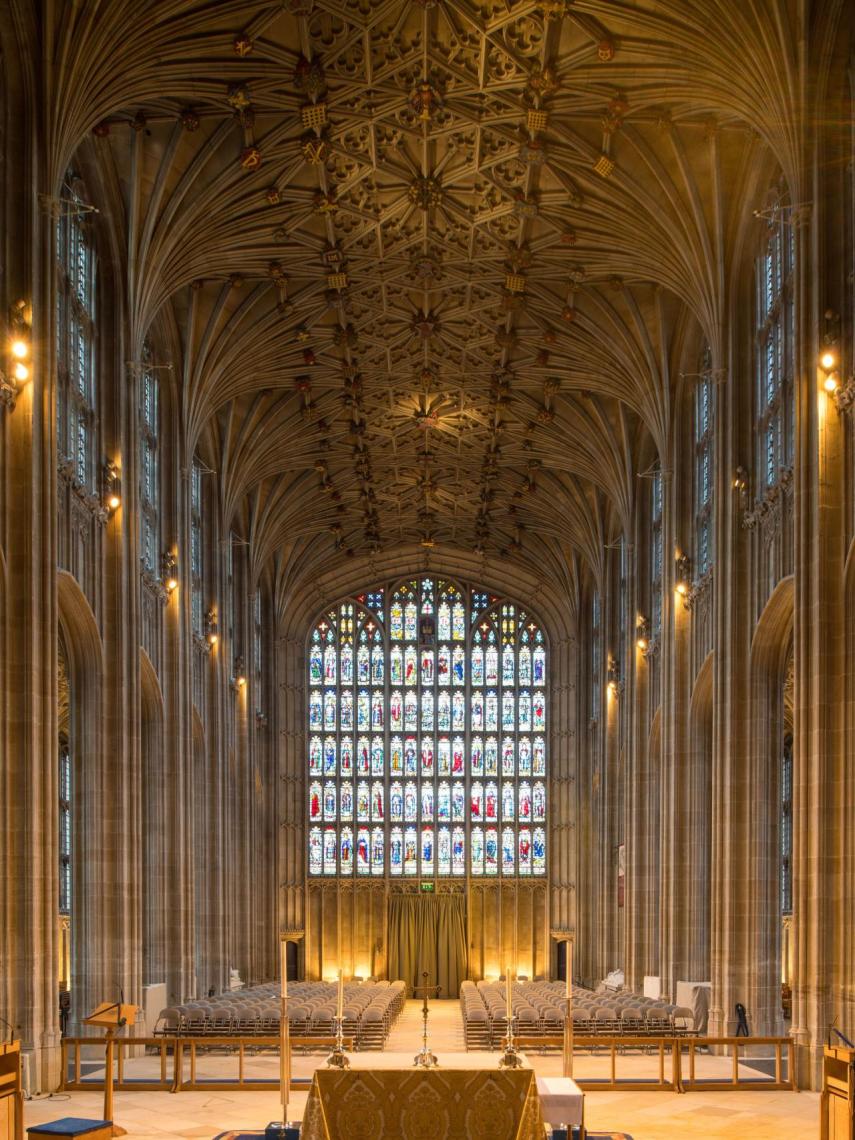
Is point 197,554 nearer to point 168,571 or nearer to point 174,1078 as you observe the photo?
point 168,571

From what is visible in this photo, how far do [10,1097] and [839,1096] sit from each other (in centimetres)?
844

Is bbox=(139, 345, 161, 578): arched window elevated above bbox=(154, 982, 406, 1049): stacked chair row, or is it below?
above

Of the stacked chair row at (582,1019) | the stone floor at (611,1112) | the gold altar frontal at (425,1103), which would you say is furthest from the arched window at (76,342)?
the gold altar frontal at (425,1103)

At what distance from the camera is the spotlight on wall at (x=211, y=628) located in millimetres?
43594

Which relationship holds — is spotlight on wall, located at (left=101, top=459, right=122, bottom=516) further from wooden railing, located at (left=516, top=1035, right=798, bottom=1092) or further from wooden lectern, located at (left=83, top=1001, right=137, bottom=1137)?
wooden railing, located at (left=516, top=1035, right=798, bottom=1092)

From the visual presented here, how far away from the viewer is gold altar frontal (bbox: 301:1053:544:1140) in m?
12.6

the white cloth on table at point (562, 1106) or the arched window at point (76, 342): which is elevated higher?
the arched window at point (76, 342)

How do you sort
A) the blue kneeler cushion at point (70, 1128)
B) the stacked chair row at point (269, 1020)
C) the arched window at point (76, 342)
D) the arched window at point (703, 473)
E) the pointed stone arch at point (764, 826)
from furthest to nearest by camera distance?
the arched window at point (703, 473) < the pointed stone arch at point (764, 826) < the stacked chair row at point (269, 1020) < the arched window at point (76, 342) < the blue kneeler cushion at point (70, 1128)

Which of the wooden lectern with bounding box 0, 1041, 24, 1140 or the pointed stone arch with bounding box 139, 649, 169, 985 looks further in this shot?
the pointed stone arch with bounding box 139, 649, 169, 985

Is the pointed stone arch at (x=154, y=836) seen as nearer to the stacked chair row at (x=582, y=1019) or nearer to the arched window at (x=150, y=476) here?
the arched window at (x=150, y=476)

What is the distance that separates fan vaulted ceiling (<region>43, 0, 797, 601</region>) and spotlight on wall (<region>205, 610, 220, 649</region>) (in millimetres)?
3639

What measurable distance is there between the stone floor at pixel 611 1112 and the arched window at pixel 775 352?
11.7 metres

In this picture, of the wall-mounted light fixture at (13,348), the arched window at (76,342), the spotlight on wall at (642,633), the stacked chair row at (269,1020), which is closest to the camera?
the wall-mounted light fixture at (13,348)

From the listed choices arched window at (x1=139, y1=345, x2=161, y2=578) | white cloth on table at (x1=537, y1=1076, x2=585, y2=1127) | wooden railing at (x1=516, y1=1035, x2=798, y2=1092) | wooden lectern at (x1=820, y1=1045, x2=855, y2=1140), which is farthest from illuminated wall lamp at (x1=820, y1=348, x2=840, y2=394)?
arched window at (x1=139, y1=345, x2=161, y2=578)
